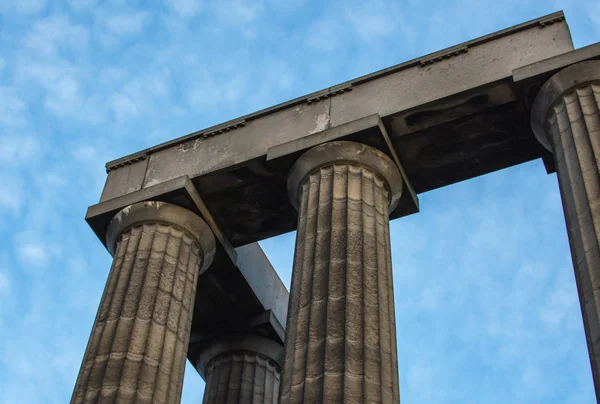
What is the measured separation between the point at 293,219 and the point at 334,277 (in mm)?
7087

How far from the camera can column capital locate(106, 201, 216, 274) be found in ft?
87.0

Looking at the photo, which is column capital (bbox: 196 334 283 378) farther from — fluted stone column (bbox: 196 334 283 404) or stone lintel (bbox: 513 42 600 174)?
stone lintel (bbox: 513 42 600 174)

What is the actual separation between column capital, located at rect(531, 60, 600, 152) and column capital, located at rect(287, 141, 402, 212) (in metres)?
3.87

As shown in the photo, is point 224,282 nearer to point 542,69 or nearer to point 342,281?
point 342,281

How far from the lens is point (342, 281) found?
2084 centimetres

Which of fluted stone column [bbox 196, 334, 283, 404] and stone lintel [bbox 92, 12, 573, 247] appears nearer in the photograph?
stone lintel [bbox 92, 12, 573, 247]

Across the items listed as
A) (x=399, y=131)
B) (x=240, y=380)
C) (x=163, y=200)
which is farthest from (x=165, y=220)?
(x=399, y=131)

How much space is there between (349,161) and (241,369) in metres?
9.55

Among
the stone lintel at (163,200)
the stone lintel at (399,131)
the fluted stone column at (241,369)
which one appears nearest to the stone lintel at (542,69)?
the stone lintel at (399,131)

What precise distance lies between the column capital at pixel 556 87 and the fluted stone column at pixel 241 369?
40.0 ft

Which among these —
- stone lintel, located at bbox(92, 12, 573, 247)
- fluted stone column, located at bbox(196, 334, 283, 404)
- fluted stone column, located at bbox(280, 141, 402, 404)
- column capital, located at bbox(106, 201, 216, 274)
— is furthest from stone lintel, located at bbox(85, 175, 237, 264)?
fluted stone column, located at bbox(196, 334, 283, 404)

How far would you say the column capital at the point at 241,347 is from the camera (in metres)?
30.9

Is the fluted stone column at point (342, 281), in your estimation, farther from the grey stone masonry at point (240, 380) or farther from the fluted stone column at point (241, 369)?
the grey stone masonry at point (240, 380)

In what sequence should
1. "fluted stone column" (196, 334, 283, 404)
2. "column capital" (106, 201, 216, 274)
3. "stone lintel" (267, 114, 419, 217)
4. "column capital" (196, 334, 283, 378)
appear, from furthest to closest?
"column capital" (196, 334, 283, 378), "fluted stone column" (196, 334, 283, 404), "column capital" (106, 201, 216, 274), "stone lintel" (267, 114, 419, 217)
